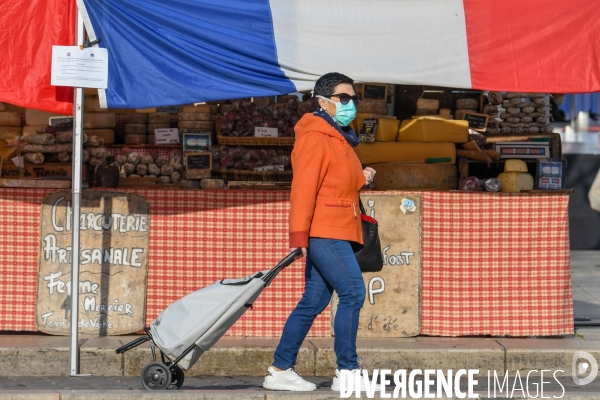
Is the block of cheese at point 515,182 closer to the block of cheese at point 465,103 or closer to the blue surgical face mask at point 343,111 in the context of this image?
the block of cheese at point 465,103

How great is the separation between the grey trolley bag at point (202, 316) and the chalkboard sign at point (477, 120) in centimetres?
438

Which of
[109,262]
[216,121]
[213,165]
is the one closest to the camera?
[109,262]

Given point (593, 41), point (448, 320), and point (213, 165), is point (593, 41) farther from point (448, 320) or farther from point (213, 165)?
point (213, 165)

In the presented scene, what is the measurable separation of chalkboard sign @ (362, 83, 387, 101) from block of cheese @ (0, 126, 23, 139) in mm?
3500

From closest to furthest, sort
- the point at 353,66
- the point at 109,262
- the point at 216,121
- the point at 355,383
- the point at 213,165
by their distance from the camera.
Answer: the point at 355,383
the point at 353,66
the point at 109,262
the point at 213,165
the point at 216,121

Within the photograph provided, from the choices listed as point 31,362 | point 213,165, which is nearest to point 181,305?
point 31,362

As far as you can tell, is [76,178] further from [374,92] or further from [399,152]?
[374,92]

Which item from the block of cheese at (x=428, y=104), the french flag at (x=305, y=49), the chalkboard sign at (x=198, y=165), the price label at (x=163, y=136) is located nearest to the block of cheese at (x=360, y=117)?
the block of cheese at (x=428, y=104)

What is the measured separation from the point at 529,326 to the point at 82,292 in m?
3.27

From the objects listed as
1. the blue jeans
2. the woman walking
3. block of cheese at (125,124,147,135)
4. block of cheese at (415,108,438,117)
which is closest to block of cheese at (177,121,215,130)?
block of cheese at (125,124,147,135)

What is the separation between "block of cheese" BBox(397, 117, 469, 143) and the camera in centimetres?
916

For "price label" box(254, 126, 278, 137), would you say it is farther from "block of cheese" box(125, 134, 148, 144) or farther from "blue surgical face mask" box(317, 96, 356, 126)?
"blue surgical face mask" box(317, 96, 356, 126)

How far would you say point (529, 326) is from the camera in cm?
771

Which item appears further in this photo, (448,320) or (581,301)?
(581,301)
